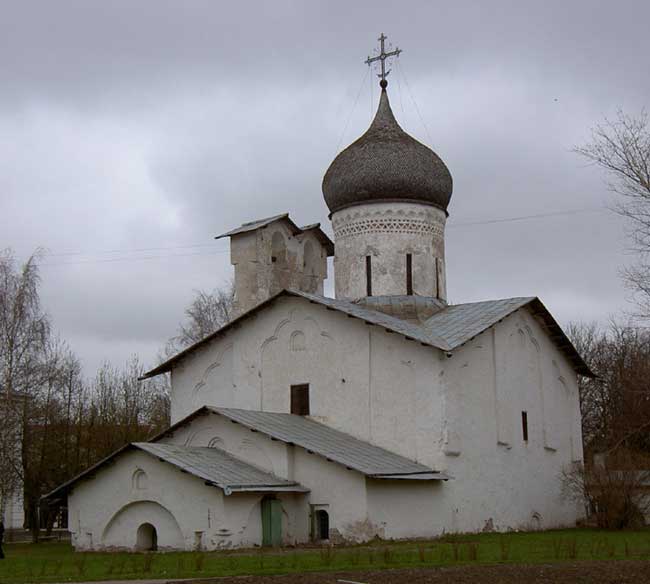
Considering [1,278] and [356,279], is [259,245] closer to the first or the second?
[356,279]

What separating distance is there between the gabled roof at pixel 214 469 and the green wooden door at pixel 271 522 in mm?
343

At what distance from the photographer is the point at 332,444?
62.1 feet

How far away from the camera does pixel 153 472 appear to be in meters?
17.2

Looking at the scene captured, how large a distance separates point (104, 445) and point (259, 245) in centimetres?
890

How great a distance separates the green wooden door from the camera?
1727 cm

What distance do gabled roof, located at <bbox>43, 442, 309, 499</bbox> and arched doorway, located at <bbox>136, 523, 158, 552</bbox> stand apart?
1366 millimetres

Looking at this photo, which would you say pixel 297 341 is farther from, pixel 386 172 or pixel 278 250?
pixel 386 172

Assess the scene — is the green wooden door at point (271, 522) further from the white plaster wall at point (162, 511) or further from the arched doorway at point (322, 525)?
the arched doorway at point (322, 525)

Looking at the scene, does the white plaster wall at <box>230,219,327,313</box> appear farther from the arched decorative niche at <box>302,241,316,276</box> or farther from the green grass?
the green grass

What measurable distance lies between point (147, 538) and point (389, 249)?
370 inches

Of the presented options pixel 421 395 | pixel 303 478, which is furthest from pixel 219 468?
pixel 421 395

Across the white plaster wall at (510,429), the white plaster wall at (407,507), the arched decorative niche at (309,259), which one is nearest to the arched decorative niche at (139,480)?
the white plaster wall at (407,507)

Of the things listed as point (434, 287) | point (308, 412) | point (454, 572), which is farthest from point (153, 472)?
point (434, 287)

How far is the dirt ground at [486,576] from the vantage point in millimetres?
10797
